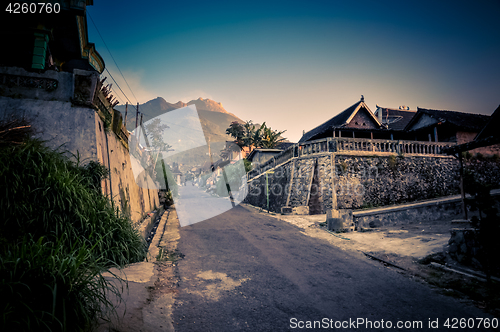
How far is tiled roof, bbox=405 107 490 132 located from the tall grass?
24.6 m

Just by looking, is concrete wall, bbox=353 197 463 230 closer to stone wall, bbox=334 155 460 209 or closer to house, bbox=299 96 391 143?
stone wall, bbox=334 155 460 209

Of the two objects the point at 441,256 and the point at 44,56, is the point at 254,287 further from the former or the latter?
the point at 44,56

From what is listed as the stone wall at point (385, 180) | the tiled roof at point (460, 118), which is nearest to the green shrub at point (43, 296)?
the stone wall at point (385, 180)

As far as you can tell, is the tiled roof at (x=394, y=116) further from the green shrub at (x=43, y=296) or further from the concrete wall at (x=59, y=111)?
the green shrub at (x=43, y=296)

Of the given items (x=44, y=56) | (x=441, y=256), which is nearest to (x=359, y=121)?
(x=441, y=256)

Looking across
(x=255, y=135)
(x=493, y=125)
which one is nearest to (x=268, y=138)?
(x=255, y=135)

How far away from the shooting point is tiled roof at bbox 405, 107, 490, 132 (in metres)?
18.7

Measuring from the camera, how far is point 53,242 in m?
3.62

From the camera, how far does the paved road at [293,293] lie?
3145 millimetres

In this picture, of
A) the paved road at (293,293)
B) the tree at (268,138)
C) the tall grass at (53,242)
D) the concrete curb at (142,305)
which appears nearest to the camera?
the tall grass at (53,242)

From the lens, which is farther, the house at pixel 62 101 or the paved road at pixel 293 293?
the house at pixel 62 101

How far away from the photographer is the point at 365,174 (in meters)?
13.8

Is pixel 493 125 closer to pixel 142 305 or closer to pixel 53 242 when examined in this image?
pixel 142 305

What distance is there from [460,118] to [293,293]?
25560mm
